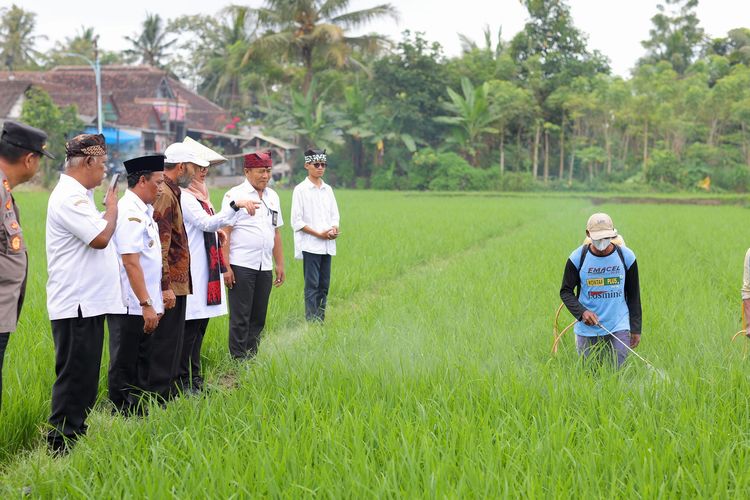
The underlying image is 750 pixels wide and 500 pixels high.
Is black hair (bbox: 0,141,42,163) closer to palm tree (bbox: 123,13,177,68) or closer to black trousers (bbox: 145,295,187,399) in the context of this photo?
black trousers (bbox: 145,295,187,399)

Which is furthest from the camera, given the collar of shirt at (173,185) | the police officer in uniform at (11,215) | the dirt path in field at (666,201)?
the dirt path in field at (666,201)

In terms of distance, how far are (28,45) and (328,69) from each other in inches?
789

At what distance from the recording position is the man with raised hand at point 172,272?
13.5 ft

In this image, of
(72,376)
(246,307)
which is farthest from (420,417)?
(246,307)

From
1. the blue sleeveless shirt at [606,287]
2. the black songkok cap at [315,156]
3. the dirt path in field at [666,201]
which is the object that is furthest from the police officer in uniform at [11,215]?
the dirt path in field at [666,201]

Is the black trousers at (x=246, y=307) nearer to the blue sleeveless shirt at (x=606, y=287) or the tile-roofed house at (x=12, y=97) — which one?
the blue sleeveless shirt at (x=606, y=287)

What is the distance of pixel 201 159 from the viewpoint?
433cm

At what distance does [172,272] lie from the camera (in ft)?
13.7

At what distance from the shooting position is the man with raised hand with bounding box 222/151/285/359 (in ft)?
16.5

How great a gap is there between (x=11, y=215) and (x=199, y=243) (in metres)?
1.44

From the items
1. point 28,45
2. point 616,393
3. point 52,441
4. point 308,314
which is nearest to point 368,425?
point 616,393

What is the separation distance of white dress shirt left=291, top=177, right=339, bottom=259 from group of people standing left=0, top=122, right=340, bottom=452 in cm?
80

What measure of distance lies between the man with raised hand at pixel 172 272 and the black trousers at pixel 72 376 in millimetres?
490

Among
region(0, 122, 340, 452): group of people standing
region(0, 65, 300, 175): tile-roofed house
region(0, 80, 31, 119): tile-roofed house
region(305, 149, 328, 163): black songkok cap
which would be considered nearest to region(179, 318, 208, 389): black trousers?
region(0, 122, 340, 452): group of people standing
